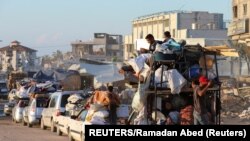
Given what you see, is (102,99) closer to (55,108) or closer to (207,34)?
(55,108)

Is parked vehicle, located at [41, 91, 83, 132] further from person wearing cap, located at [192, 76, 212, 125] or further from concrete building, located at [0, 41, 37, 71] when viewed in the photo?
concrete building, located at [0, 41, 37, 71]

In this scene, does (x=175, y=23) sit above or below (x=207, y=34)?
above

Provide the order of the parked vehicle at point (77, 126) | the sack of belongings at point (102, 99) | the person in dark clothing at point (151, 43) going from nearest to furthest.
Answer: the person in dark clothing at point (151, 43) → the sack of belongings at point (102, 99) → the parked vehicle at point (77, 126)

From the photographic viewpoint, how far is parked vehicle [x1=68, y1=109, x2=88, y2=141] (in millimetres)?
17875

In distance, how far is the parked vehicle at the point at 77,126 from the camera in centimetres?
1788

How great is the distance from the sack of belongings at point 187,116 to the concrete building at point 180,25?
74.9 meters

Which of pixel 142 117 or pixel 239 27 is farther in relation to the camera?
pixel 239 27

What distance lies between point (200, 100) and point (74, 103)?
900cm

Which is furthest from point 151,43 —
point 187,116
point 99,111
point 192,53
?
point 99,111

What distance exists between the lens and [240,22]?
6028cm

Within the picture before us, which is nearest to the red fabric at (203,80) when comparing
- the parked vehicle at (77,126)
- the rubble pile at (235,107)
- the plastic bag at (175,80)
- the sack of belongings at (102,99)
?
the plastic bag at (175,80)

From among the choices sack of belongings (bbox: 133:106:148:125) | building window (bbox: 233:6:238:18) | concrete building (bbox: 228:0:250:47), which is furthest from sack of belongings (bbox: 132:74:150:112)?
building window (bbox: 233:6:238:18)

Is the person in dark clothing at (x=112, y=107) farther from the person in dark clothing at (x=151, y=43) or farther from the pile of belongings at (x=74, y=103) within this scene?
the pile of belongings at (x=74, y=103)

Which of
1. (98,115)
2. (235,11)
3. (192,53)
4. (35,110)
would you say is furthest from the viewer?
(235,11)
